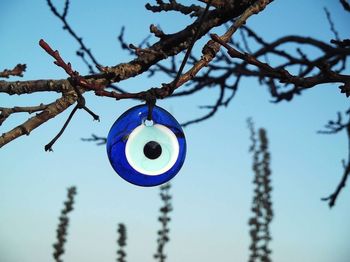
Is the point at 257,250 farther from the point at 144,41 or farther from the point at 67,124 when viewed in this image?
the point at 67,124

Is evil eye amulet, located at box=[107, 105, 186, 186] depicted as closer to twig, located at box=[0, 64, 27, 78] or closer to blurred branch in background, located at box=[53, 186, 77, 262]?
twig, located at box=[0, 64, 27, 78]

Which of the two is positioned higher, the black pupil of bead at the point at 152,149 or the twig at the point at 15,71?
the twig at the point at 15,71

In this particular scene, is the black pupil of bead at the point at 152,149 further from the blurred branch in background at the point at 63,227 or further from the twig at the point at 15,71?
the blurred branch in background at the point at 63,227

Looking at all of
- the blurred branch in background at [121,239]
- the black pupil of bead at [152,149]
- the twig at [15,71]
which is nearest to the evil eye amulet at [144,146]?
the black pupil of bead at [152,149]

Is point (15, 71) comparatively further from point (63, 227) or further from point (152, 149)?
point (63, 227)

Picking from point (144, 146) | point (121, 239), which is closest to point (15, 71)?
point (144, 146)

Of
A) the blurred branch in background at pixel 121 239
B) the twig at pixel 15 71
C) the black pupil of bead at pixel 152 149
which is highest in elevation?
the blurred branch in background at pixel 121 239

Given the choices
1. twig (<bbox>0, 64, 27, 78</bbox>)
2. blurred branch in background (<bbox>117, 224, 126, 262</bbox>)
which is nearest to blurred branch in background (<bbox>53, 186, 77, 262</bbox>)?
blurred branch in background (<bbox>117, 224, 126, 262</bbox>)

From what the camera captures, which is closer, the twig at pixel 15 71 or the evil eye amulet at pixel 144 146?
the evil eye amulet at pixel 144 146

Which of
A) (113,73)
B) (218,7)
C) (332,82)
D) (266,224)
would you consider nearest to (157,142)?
(113,73)
